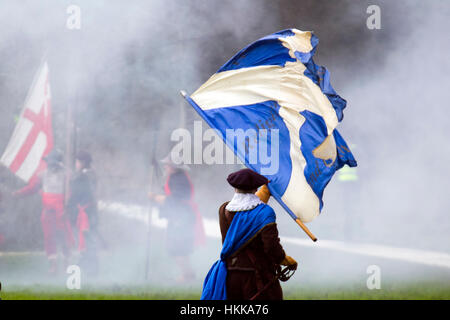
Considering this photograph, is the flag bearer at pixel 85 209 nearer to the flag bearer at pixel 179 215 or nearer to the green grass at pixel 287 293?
the flag bearer at pixel 179 215

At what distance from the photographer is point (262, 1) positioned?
1048 cm

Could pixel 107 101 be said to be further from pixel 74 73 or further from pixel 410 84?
pixel 410 84

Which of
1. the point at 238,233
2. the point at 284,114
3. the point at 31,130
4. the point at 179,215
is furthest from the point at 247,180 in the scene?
the point at 31,130

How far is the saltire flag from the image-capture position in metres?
7.65

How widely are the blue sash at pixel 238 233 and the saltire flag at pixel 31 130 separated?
4.02 m

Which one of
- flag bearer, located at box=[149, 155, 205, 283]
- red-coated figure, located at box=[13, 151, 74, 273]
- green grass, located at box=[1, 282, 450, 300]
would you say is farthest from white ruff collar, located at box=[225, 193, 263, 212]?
red-coated figure, located at box=[13, 151, 74, 273]

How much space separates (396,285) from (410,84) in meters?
3.91

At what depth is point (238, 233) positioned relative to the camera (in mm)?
4215

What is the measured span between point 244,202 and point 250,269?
42cm

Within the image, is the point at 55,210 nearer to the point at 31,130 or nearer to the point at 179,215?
the point at 31,130

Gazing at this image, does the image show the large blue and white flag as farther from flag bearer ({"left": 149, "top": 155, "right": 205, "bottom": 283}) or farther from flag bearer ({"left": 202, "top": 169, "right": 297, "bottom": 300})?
flag bearer ({"left": 149, "top": 155, "right": 205, "bottom": 283})

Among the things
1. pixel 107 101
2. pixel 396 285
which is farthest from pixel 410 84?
pixel 107 101

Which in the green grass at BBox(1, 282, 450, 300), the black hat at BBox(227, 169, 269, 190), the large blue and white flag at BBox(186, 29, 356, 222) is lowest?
the green grass at BBox(1, 282, 450, 300)

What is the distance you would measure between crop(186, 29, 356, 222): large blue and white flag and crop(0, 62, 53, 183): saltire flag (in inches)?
134
